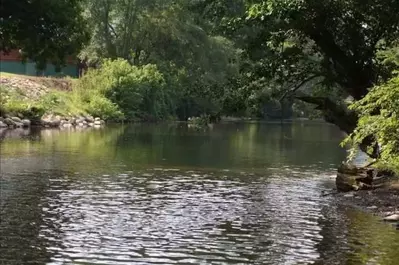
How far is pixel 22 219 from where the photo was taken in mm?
15102

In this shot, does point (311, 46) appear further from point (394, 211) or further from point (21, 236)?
point (21, 236)

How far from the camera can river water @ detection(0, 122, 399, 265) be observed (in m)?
12.3

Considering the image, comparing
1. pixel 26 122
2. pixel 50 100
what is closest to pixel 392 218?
pixel 26 122

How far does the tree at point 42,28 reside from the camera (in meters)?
12.0

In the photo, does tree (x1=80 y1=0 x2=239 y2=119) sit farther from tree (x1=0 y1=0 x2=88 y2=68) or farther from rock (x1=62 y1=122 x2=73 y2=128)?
tree (x1=0 y1=0 x2=88 y2=68)

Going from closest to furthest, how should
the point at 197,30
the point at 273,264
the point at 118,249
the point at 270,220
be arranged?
the point at 273,264 → the point at 118,249 → the point at 270,220 → the point at 197,30

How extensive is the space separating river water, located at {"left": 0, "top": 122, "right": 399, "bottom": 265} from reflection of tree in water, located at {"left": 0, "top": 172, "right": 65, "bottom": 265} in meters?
0.02

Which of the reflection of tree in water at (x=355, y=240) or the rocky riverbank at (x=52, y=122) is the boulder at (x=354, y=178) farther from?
the rocky riverbank at (x=52, y=122)

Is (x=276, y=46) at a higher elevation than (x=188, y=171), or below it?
higher

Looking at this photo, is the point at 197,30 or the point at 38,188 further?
the point at 197,30

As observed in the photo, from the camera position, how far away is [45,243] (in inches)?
506

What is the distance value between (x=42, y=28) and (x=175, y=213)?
6.02 metres

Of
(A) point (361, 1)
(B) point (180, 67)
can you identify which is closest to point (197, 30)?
(B) point (180, 67)

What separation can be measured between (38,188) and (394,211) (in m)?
10.3
